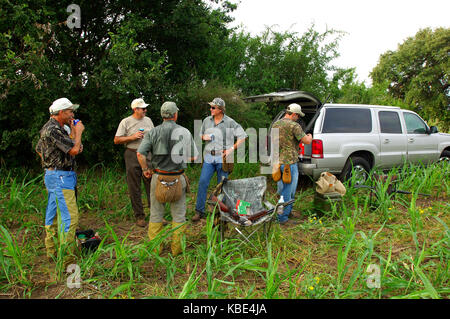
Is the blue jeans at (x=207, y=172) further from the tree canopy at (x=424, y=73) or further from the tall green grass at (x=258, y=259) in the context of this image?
the tree canopy at (x=424, y=73)

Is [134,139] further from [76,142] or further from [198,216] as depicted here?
[198,216]

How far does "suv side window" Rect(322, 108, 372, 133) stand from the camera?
5855mm

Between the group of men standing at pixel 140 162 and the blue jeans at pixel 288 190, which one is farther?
the blue jeans at pixel 288 190

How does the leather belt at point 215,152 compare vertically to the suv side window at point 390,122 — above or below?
below

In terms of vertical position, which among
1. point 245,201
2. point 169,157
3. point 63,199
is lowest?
point 245,201

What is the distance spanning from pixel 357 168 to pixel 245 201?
9.35 feet

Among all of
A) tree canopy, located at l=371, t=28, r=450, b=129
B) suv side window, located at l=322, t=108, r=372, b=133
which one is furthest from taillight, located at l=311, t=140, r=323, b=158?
tree canopy, located at l=371, t=28, r=450, b=129

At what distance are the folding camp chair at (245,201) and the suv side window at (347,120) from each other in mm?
2157

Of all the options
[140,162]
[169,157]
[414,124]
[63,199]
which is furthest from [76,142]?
[414,124]

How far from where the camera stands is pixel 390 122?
664cm

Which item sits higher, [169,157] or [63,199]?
[169,157]

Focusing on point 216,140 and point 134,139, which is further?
point 216,140

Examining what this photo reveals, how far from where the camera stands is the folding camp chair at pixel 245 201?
3812mm

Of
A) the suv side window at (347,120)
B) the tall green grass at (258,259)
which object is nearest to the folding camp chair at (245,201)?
the tall green grass at (258,259)
